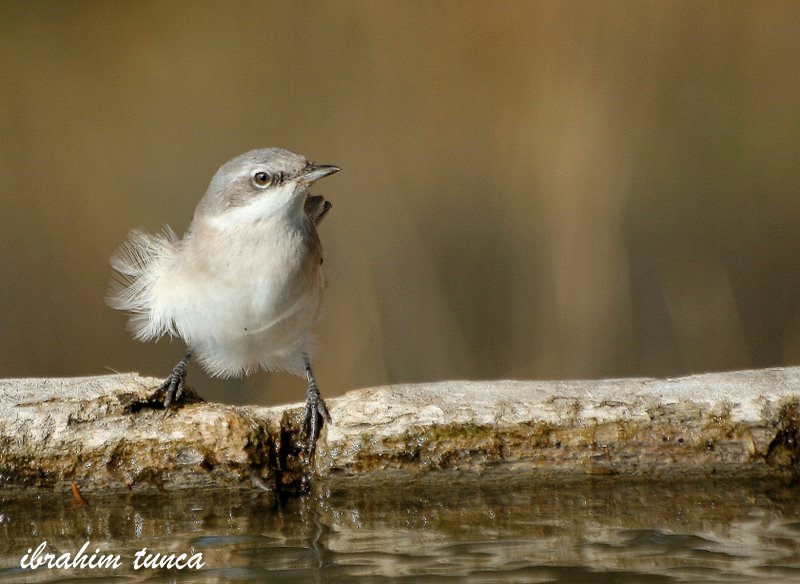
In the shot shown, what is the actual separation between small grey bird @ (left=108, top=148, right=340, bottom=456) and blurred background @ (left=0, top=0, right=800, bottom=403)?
8.97 ft

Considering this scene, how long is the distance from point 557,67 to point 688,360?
2.80m

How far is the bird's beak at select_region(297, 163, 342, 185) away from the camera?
5.64 metres

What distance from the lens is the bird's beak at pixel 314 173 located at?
564cm

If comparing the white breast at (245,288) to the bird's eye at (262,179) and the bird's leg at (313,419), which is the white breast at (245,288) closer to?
the bird's eye at (262,179)

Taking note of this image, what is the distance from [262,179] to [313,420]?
1.44m

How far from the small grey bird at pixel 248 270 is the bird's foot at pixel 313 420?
24cm

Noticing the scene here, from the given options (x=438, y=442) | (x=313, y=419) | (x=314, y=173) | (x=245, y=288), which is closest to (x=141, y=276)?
(x=245, y=288)

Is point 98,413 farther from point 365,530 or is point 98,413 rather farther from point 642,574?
point 642,574

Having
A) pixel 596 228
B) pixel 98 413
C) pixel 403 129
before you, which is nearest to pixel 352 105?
pixel 403 129

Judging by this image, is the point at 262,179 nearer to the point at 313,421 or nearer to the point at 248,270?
the point at 248,270

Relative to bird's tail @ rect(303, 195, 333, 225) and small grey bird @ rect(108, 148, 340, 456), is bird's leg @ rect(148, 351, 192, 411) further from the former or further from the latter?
bird's tail @ rect(303, 195, 333, 225)

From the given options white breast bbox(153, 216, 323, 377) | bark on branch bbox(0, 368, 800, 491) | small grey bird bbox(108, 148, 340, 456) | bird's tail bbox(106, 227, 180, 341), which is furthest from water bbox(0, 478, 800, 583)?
bird's tail bbox(106, 227, 180, 341)

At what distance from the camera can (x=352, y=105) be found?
10.5m

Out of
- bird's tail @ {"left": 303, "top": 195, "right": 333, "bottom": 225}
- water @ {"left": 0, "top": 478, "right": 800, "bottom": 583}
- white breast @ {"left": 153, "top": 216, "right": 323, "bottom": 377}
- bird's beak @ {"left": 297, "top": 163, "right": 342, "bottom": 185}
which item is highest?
bird's tail @ {"left": 303, "top": 195, "right": 333, "bottom": 225}
